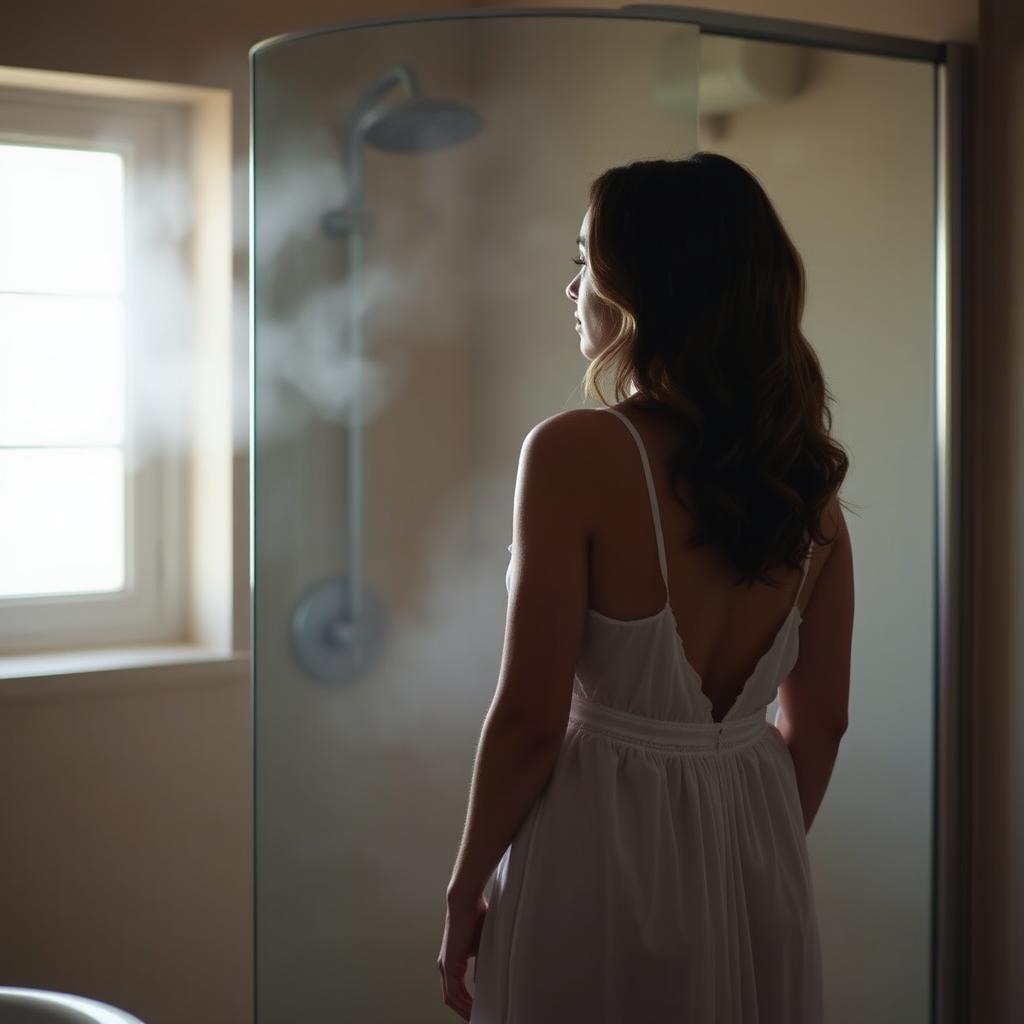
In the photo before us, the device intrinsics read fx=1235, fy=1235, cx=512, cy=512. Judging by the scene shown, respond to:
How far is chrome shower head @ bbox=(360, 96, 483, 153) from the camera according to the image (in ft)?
4.46

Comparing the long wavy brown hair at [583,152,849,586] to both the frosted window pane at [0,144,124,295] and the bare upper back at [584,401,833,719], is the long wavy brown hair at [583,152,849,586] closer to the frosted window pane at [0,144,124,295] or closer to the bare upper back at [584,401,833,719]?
the bare upper back at [584,401,833,719]

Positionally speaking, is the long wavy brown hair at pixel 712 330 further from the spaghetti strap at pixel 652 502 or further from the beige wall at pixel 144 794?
the beige wall at pixel 144 794

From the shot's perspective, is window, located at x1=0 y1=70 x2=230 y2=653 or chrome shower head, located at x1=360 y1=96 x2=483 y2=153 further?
window, located at x1=0 y1=70 x2=230 y2=653

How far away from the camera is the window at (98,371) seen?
2.18 meters

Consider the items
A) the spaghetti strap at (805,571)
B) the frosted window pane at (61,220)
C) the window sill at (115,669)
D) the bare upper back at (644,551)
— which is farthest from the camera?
the frosted window pane at (61,220)

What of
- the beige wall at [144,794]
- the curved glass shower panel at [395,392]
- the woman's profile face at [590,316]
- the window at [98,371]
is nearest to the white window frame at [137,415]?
the window at [98,371]

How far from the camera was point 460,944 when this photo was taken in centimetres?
108

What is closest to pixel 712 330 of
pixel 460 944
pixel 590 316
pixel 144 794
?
pixel 590 316

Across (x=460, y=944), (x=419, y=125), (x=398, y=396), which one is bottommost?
(x=460, y=944)

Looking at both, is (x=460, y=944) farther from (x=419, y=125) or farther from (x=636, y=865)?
(x=419, y=125)

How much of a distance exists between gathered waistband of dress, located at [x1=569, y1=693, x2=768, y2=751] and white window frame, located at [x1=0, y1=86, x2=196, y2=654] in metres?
1.40

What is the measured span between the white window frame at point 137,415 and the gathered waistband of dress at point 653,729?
1399 mm

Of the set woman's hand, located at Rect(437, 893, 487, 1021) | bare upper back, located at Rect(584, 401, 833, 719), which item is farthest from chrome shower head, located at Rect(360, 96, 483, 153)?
woman's hand, located at Rect(437, 893, 487, 1021)

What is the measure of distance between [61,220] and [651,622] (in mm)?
1632
